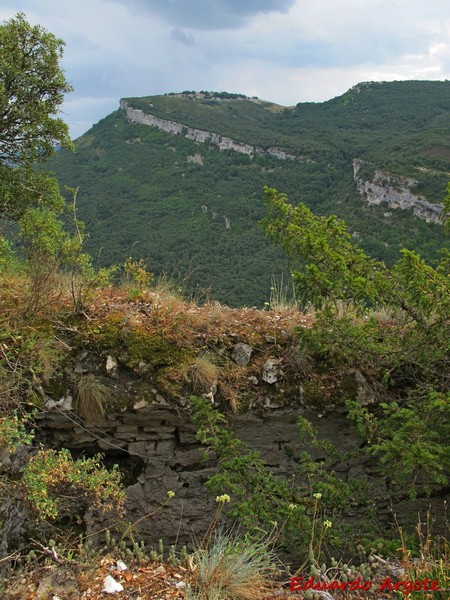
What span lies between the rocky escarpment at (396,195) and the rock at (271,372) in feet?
110

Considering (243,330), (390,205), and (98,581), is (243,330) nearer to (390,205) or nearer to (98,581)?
(98,581)

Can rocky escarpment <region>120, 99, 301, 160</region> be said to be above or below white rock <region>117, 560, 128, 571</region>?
above

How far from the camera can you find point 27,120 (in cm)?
909

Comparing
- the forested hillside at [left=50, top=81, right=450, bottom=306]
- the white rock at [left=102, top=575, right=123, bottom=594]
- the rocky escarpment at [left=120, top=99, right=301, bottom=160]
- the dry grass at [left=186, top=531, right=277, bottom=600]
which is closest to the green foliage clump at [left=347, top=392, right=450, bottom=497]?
the dry grass at [left=186, top=531, right=277, bottom=600]

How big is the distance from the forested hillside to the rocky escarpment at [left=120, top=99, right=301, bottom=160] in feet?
2.30

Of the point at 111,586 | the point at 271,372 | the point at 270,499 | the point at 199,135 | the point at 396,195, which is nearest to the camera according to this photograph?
the point at 111,586

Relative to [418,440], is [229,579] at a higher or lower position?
lower

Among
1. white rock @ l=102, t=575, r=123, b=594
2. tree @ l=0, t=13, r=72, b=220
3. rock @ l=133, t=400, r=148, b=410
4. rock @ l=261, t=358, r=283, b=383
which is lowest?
white rock @ l=102, t=575, r=123, b=594

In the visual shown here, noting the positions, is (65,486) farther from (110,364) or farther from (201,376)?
(201,376)

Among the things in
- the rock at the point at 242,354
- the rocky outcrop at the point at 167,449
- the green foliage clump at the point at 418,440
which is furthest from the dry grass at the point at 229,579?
the rock at the point at 242,354

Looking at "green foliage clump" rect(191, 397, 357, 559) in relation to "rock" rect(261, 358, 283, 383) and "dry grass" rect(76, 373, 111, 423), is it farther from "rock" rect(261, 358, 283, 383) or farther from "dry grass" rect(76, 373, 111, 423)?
"dry grass" rect(76, 373, 111, 423)

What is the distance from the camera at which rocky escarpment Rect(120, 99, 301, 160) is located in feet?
250

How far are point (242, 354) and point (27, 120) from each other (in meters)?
7.38

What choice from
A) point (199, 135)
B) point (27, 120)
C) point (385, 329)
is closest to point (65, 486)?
point (385, 329)
